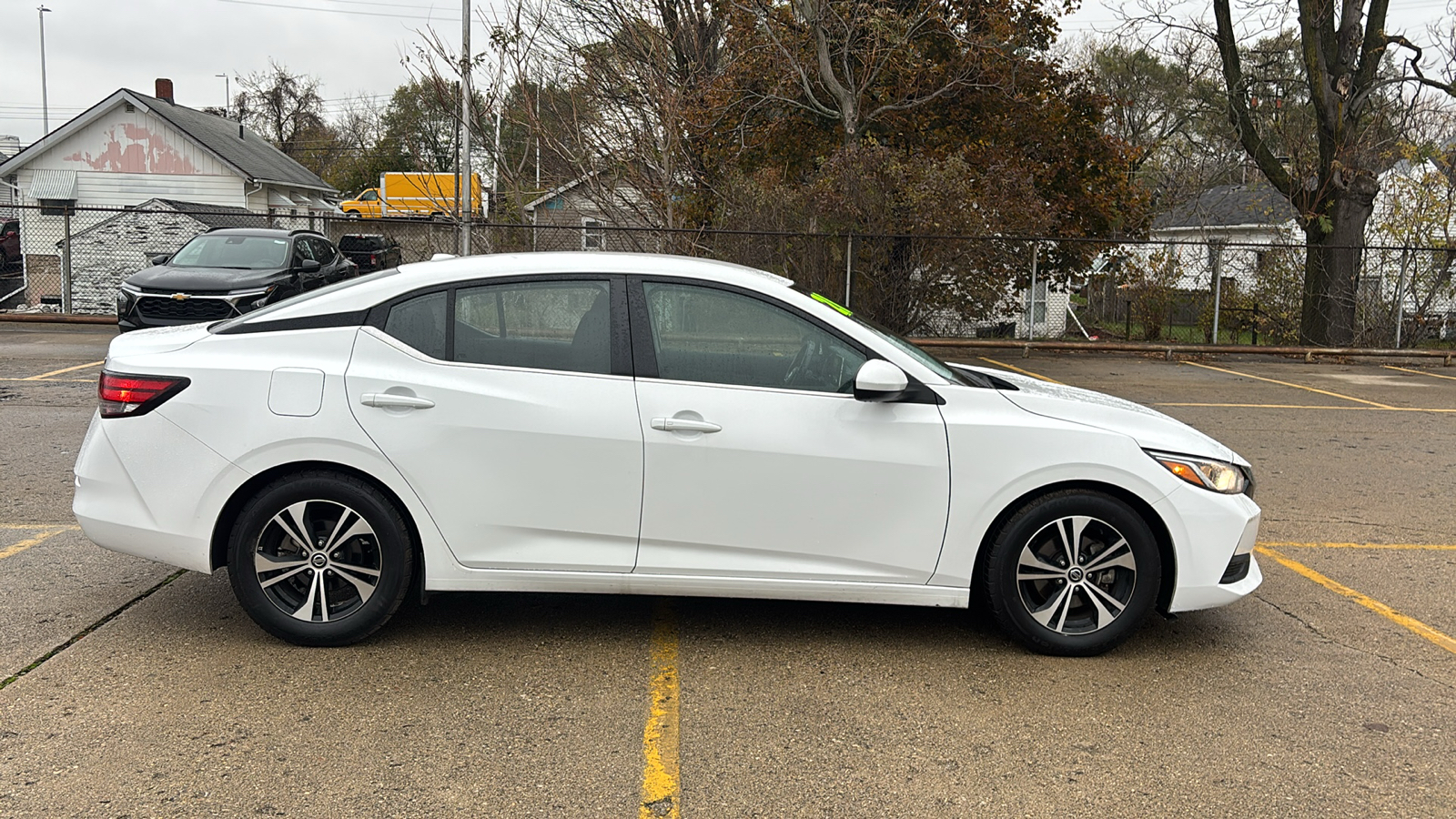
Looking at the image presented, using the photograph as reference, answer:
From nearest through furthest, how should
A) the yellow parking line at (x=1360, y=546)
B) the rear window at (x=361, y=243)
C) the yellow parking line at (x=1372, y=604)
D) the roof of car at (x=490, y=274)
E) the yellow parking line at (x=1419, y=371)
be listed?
the roof of car at (x=490, y=274)
the yellow parking line at (x=1372, y=604)
the yellow parking line at (x=1360, y=546)
the yellow parking line at (x=1419, y=371)
the rear window at (x=361, y=243)

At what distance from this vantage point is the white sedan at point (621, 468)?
13.8 ft

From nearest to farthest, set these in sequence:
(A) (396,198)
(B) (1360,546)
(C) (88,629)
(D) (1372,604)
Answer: (C) (88,629) < (D) (1372,604) < (B) (1360,546) < (A) (396,198)

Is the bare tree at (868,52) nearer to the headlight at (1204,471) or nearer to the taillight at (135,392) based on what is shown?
the headlight at (1204,471)

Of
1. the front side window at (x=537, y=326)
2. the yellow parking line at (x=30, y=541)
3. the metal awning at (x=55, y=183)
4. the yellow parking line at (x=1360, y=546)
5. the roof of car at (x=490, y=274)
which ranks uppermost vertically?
the metal awning at (x=55, y=183)

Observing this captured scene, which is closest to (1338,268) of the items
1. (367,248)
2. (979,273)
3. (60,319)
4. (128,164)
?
(979,273)

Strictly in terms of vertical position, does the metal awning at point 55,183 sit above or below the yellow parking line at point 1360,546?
above

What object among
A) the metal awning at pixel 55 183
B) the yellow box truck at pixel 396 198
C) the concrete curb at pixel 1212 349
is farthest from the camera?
the yellow box truck at pixel 396 198

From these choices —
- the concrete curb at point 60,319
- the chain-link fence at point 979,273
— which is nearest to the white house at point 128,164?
the chain-link fence at point 979,273

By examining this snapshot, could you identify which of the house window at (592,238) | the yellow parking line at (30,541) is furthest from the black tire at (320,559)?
the house window at (592,238)

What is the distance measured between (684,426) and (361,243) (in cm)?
2285

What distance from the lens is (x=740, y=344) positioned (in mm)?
4367

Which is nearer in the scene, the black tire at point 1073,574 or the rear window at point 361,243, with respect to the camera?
the black tire at point 1073,574

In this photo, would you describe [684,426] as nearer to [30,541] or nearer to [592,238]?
[30,541]

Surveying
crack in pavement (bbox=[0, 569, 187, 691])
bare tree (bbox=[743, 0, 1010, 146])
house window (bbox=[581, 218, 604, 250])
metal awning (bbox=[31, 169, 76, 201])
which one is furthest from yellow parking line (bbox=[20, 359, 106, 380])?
metal awning (bbox=[31, 169, 76, 201])
